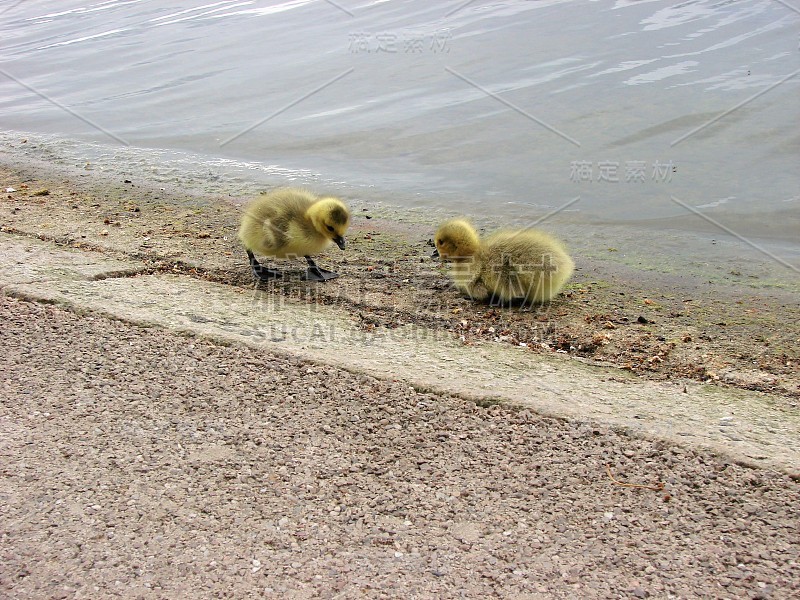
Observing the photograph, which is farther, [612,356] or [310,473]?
[612,356]

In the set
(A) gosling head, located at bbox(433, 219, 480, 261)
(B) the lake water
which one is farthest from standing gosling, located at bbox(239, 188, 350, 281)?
(B) the lake water

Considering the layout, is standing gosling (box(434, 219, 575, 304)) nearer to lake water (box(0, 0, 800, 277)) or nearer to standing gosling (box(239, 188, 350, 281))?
standing gosling (box(239, 188, 350, 281))

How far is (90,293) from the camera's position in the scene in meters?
3.79

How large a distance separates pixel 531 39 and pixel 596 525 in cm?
974

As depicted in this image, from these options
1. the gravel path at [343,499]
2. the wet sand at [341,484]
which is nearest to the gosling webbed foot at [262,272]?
the wet sand at [341,484]

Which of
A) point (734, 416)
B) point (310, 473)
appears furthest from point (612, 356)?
point (310, 473)

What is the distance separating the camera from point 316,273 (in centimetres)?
474

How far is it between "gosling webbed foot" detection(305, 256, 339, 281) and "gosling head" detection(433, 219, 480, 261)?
2.04 feet

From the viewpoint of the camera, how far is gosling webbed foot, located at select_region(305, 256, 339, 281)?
15.4 ft

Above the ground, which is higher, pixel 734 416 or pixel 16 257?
pixel 16 257

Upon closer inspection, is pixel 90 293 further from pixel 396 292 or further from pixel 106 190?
pixel 106 190

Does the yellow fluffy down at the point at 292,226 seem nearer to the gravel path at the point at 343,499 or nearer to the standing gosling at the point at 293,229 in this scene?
the standing gosling at the point at 293,229

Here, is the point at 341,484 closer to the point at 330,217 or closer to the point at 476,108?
the point at 330,217

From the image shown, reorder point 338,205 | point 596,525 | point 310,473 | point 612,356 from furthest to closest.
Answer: point 338,205 < point 612,356 < point 310,473 < point 596,525
